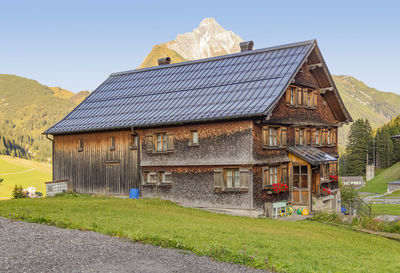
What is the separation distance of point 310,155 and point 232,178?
574 centimetres

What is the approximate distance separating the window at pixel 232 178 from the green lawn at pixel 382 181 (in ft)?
320

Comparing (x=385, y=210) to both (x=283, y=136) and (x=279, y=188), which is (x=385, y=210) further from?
(x=279, y=188)

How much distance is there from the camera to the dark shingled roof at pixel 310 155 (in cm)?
2908

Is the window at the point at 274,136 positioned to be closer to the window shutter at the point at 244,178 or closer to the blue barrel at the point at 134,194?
the window shutter at the point at 244,178

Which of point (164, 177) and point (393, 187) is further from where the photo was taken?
point (393, 187)

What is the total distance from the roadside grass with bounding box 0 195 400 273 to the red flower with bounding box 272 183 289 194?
313 cm

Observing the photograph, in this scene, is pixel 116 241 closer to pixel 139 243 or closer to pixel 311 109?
pixel 139 243

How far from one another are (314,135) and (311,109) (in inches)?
75.7

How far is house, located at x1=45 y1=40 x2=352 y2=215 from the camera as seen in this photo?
90.2ft

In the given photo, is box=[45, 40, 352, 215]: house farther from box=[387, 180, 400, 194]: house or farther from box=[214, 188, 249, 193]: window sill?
box=[387, 180, 400, 194]: house

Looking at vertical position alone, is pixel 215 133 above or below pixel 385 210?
above

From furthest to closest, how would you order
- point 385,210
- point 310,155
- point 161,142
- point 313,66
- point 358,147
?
point 358,147, point 385,210, point 313,66, point 161,142, point 310,155

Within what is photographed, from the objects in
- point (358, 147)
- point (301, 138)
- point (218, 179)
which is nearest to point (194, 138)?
point (218, 179)

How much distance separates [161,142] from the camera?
30.9m
